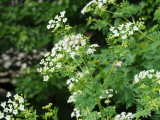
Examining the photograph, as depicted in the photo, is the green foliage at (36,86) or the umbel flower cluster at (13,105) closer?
the umbel flower cluster at (13,105)

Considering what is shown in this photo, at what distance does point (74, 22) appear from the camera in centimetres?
430

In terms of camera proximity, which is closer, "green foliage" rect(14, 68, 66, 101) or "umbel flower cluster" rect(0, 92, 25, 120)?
"umbel flower cluster" rect(0, 92, 25, 120)

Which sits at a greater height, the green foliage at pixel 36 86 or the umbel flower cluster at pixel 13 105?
the green foliage at pixel 36 86

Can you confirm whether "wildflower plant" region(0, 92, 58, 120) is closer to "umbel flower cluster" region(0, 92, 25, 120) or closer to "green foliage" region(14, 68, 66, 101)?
"umbel flower cluster" region(0, 92, 25, 120)

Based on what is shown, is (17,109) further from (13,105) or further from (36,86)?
(36,86)

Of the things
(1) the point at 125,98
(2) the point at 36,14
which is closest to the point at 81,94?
(1) the point at 125,98

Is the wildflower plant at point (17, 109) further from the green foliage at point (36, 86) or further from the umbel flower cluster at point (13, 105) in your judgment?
the green foliage at point (36, 86)

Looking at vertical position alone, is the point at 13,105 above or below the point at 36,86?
below

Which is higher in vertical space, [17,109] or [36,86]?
[36,86]

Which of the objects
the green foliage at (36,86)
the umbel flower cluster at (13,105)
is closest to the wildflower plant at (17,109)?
the umbel flower cluster at (13,105)

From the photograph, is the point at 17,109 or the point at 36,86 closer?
the point at 17,109

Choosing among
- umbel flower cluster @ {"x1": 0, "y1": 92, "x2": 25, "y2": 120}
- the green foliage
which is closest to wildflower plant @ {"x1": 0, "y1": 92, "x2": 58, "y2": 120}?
umbel flower cluster @ {"x1": 0, "y1": 92, "x2": 25, "y2": 120}

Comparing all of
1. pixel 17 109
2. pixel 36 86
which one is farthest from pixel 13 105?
pixel 36 86

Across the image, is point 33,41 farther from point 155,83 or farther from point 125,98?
point 155,83
